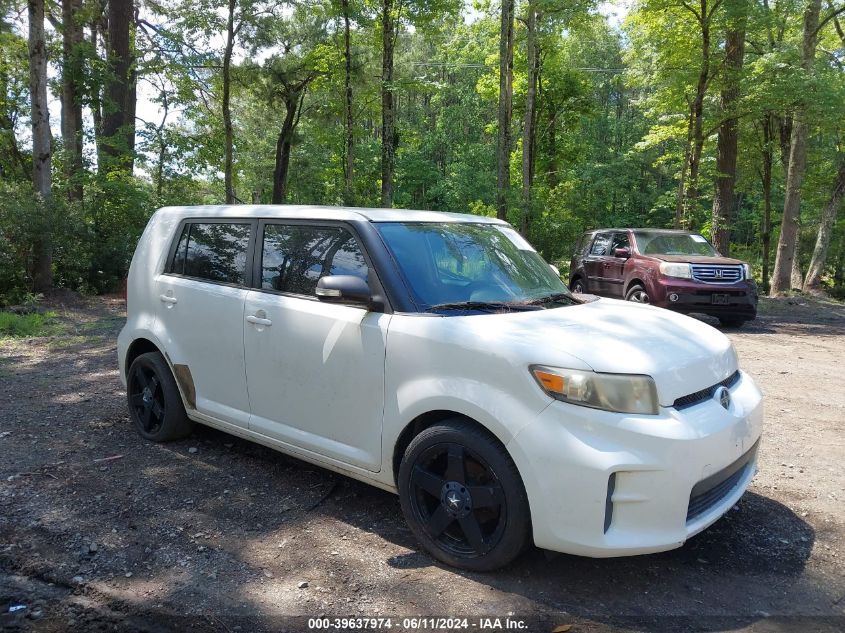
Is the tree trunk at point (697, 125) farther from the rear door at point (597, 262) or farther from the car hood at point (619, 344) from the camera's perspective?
the car hood at point (619, 344)

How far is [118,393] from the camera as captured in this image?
661 centimetres

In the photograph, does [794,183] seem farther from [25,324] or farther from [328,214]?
[25,324]

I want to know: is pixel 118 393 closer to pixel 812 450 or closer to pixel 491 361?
pixel 491 361

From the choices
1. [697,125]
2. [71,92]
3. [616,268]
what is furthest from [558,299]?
[71,92]

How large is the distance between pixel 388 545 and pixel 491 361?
3.99 ft

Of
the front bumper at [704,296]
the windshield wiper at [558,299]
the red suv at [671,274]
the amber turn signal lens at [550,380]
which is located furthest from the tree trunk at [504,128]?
the amber turn signal lens at [550,380]

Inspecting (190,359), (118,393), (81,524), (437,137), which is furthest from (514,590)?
(437,137)

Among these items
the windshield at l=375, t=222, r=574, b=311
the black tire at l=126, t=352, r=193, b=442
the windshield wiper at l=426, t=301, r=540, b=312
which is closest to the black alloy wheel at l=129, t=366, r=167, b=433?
the black tire at l=126, t=352, r=193, b=442

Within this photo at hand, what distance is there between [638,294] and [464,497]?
9689 millimetres

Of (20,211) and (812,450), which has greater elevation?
(20,211)

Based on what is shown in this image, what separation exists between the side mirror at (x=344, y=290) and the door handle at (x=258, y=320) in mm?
688

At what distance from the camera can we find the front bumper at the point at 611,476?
2.71m

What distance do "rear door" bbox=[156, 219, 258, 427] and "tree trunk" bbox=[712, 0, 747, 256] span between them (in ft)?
49.6

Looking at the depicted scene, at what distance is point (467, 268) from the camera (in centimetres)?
378
